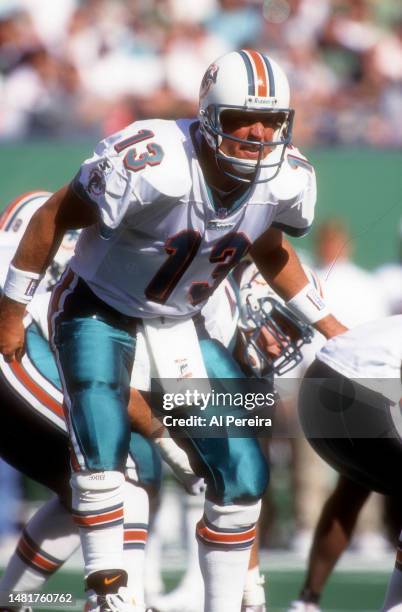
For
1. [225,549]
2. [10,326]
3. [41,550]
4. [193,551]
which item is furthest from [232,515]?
[193,551]

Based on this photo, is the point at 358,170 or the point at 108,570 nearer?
the point at 108,570

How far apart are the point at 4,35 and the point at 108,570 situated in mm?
5128

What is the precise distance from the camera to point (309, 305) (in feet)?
12.4

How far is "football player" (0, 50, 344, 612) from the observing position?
3350 mm

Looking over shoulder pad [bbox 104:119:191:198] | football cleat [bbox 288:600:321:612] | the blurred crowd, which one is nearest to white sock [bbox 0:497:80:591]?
football cleat [bbox 288:600:321:612]

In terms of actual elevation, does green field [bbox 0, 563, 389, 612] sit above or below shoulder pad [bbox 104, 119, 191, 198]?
below

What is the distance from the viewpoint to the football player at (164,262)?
3350 millimetres

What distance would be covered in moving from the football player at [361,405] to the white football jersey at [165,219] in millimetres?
397

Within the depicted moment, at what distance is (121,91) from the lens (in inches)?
282

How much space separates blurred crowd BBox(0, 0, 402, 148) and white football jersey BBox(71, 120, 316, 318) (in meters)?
2.84

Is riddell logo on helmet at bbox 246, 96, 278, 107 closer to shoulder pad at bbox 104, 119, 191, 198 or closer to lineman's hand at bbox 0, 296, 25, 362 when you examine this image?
shoulder pad at bbox 104, 119, 191, 198

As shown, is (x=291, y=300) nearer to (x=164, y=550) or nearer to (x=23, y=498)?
(x=164, y=550)

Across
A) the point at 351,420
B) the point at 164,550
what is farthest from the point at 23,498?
the point at 351,420

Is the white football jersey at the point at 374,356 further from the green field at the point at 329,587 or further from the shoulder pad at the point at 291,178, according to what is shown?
the green field at the point at 329,587
